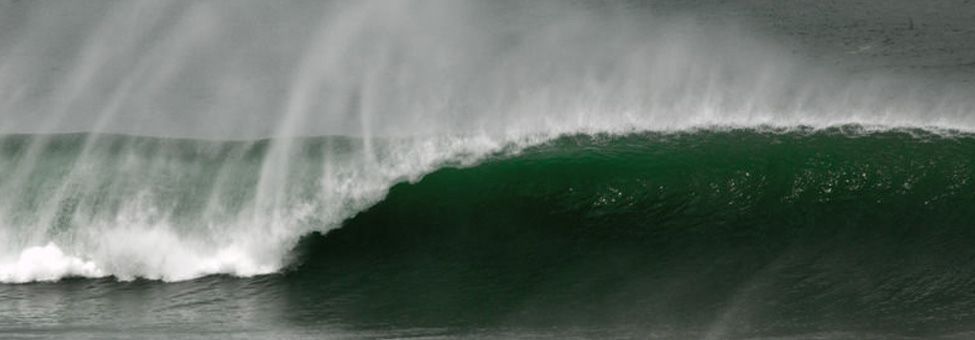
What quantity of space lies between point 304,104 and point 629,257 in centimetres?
843

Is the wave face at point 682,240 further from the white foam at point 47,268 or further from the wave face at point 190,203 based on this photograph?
the white foam at point 47,268

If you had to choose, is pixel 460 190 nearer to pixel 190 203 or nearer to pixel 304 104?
pixel 190 203

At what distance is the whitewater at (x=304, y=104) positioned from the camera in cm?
1683

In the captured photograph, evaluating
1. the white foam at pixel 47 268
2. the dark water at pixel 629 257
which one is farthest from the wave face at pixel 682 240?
the white foam at pixel 47 268

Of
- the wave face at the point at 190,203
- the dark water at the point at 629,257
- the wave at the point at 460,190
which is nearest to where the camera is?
the dark water at the point at 629,257

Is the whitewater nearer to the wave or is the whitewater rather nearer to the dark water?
the wave

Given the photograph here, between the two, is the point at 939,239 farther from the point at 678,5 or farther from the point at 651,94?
the point at 678,5

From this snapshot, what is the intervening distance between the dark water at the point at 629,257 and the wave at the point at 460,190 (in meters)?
0.04

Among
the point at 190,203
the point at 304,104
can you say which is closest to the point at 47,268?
the point at 190,203

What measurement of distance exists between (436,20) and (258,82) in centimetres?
390

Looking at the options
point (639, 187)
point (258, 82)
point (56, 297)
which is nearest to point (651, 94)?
point (639, 187)

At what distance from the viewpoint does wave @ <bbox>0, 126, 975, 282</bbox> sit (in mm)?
16531

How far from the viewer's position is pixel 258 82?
80.8ft

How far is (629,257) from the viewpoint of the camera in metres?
16.1
